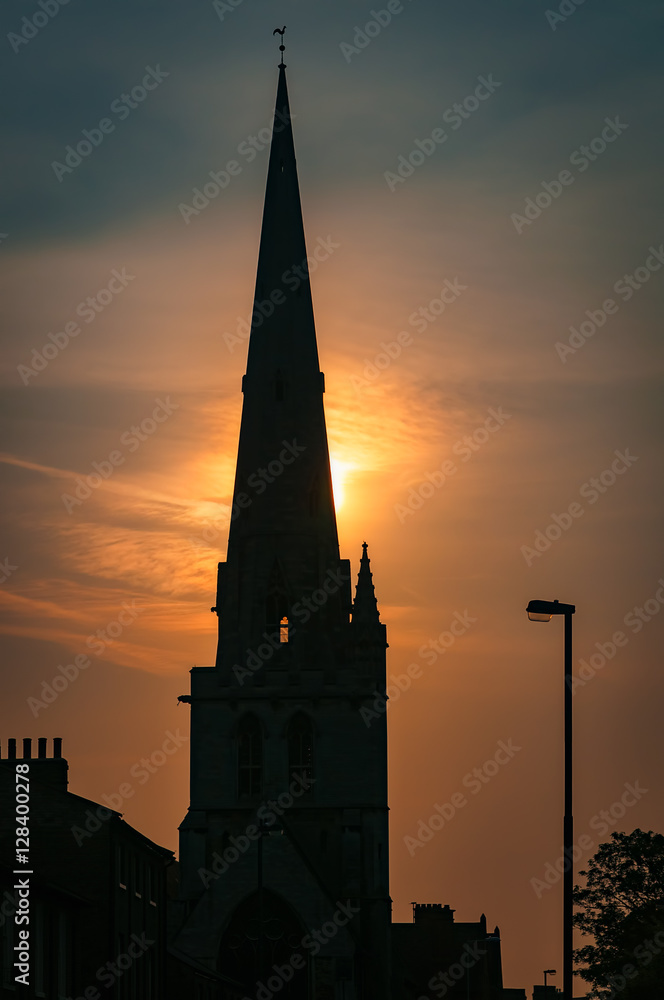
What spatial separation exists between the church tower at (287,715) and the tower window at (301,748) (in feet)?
0.21

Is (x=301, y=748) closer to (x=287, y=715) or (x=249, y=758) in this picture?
(x=287, y=715)

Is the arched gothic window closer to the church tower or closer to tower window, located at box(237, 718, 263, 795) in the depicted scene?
the church tower

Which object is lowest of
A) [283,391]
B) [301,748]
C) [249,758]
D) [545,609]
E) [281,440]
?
[545,609]

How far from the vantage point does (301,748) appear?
88.6 meters

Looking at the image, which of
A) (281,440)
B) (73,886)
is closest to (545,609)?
(73,886)

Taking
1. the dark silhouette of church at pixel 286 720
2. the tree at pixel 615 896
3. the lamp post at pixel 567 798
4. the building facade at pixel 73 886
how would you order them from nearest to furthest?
the lamp post at pixel 567 798, the building facade at pixel 73 886, the tree at pixel 615 896, the dark silhouette of church at pixel 286 720

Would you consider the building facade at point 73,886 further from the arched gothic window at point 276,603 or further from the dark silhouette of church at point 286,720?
the arched gothic window at point 276,603

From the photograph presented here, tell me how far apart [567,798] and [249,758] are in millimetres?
52188

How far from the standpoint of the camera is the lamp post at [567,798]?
119 ft

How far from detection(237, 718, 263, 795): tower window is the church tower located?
0.06 meters

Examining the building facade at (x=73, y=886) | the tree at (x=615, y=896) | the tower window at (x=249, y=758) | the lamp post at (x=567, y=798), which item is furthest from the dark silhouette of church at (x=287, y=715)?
the lamp post at (x=567, y=798)

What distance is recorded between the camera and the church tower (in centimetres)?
8450

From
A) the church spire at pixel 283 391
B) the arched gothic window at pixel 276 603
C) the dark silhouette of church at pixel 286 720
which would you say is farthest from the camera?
the church spire at pixel 283 391

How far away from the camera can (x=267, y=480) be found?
3600 inches
